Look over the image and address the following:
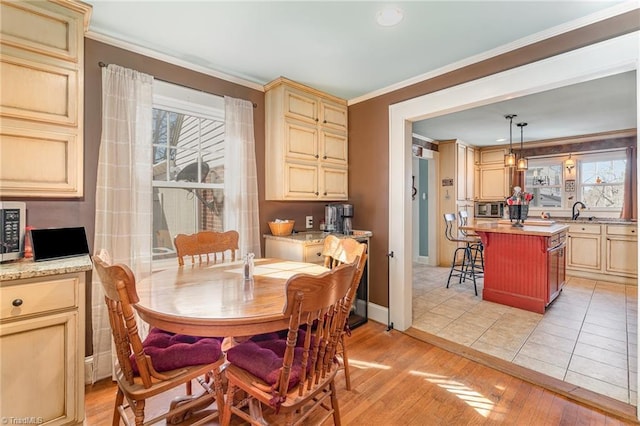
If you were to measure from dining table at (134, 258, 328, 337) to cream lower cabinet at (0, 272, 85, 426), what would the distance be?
13.6 inches

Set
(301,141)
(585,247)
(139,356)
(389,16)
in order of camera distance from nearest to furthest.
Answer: (139,356) < (389,16) < (301,141) < (585,247)

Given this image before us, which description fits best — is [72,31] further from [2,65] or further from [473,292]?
[473,292]

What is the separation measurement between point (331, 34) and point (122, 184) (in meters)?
1.87

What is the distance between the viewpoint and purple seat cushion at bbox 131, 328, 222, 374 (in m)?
1.39

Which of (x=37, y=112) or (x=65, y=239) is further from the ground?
(x=37, y=112)

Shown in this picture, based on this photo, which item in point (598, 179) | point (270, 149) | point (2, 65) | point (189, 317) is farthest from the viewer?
point (598, 179)

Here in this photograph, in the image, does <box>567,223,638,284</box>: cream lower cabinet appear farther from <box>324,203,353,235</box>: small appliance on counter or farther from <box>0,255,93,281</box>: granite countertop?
<box>0,255,93,281</box>: granite countertop

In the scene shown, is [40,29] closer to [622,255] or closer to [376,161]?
[376,161]

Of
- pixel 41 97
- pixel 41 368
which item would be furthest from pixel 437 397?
pixel 41 97

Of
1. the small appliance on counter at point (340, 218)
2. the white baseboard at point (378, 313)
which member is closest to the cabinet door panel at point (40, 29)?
the small appliance on counter at point (340, 218)

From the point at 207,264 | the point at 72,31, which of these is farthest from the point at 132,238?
the point at 72,31

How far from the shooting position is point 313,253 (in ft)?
9.27

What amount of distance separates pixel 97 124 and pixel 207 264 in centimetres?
129

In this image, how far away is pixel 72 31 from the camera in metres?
1.82
